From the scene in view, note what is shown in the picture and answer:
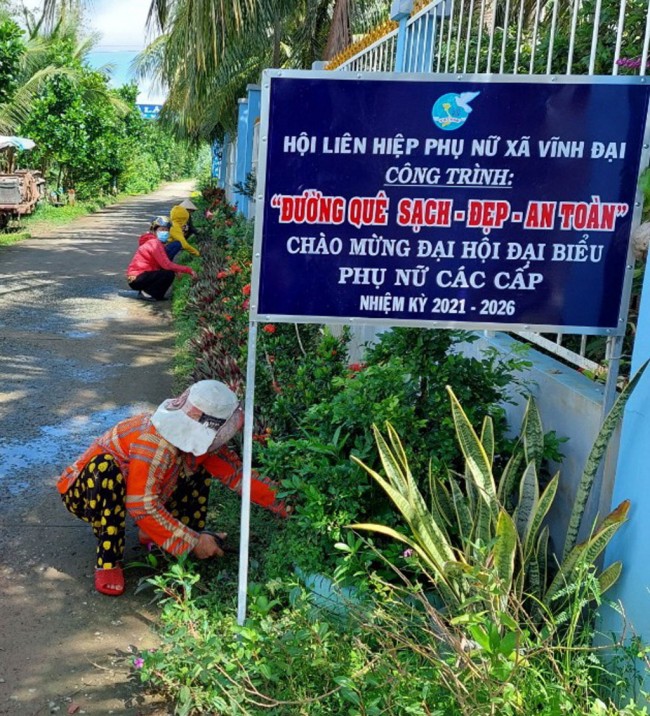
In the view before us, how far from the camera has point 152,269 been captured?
1077cm

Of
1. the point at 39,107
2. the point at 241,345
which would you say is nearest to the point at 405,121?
the point at 241,345

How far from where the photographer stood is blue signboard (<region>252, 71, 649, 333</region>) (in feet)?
9.39

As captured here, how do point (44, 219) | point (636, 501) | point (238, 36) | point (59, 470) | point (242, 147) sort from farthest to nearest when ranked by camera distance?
point (44, 219) < point (242, 147) < point (238, 36) < point (59, 470) < point (636, 501)

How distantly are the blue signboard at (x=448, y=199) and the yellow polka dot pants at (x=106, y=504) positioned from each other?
3.66 ft

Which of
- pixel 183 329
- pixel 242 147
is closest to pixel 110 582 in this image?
pixel 183 329

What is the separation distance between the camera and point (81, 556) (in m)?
4.03

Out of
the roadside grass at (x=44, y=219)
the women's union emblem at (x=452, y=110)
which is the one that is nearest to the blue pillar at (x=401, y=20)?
the women's union emblem at (x=452, y=110)

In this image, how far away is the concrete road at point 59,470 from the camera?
124 inches

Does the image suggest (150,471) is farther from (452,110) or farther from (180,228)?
(180,228)

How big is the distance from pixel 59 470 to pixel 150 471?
1.60 meters

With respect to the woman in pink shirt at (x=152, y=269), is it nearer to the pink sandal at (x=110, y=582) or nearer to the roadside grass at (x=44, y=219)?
the roadside grass at (x=44, y=219)

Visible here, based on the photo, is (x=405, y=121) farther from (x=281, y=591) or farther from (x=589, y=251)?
(x=281, y=591)

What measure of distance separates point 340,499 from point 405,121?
133 cm

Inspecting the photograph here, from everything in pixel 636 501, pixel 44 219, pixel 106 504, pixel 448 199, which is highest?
pixel 448 199
